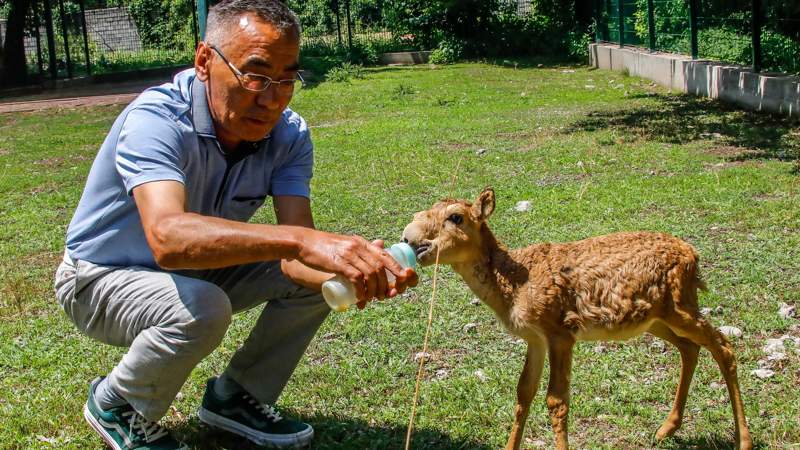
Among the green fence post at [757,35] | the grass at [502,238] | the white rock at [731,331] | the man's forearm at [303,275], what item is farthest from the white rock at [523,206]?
the green fence post at [757,35]

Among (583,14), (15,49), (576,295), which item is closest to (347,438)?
(576,295)

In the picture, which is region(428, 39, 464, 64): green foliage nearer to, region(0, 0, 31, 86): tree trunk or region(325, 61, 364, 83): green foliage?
region(325, 61, 364, 83): green foliage

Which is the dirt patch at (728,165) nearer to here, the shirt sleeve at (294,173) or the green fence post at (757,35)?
the green fence post at (757,35)

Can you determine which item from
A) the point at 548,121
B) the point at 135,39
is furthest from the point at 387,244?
the point at 135,39

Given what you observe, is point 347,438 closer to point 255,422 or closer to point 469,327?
point 255,422

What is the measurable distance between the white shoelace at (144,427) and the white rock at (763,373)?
297 centimetres

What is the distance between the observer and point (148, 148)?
11.8 feet

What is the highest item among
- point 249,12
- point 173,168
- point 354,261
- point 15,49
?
point 15,49

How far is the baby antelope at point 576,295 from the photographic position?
4.16 metres

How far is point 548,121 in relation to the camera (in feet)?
44.9

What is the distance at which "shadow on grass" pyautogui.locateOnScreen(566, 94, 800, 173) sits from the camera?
10438 millimetres

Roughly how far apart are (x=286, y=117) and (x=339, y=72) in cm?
1925

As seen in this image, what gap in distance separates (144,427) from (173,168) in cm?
118

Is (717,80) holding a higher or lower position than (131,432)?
higher
